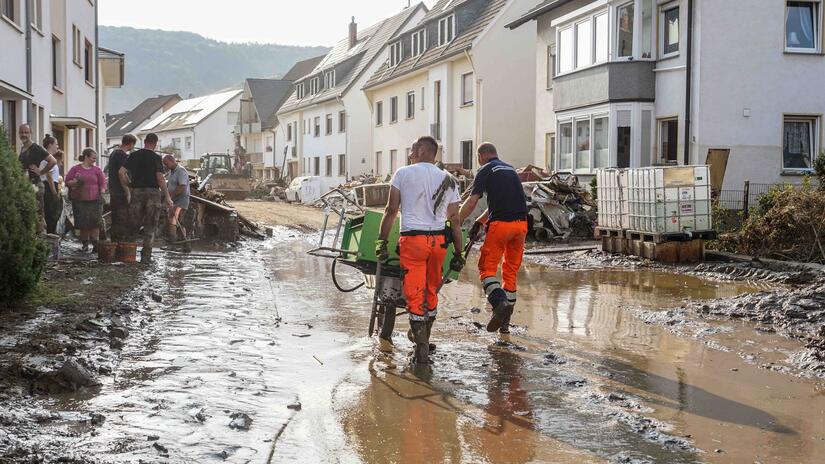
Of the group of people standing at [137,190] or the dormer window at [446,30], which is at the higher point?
the dormer window at [446,30]

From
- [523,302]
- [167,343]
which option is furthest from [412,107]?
[167,343]

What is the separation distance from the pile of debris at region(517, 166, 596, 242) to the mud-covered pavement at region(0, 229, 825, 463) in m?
9.75

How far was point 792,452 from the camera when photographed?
A: 4996 mm

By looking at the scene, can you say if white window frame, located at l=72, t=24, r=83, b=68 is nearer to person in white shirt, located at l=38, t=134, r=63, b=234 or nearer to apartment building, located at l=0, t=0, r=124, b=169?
apartment building, located at l=0, t=0, r=124, b=169

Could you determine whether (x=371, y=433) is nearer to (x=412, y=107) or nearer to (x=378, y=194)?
(x=378, y=194)

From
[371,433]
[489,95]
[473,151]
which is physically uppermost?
[489,95]

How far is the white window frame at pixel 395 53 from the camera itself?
1684 inches

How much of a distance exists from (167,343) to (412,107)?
33569mm

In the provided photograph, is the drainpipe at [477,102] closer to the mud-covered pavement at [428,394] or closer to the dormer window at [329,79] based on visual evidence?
the dormer window at [329,79]

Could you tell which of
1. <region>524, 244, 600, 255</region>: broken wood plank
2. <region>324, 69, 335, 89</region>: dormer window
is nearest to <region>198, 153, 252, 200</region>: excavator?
<region>324, 69, 335, 89</region>: dormer window

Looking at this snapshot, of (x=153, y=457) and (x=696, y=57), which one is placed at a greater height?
(x=696, y=57)

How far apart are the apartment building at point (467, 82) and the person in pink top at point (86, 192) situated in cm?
1993

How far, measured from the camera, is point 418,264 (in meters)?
7.48

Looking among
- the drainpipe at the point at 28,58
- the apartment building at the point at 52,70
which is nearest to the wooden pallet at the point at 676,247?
the apartment building at the point at 52,70
